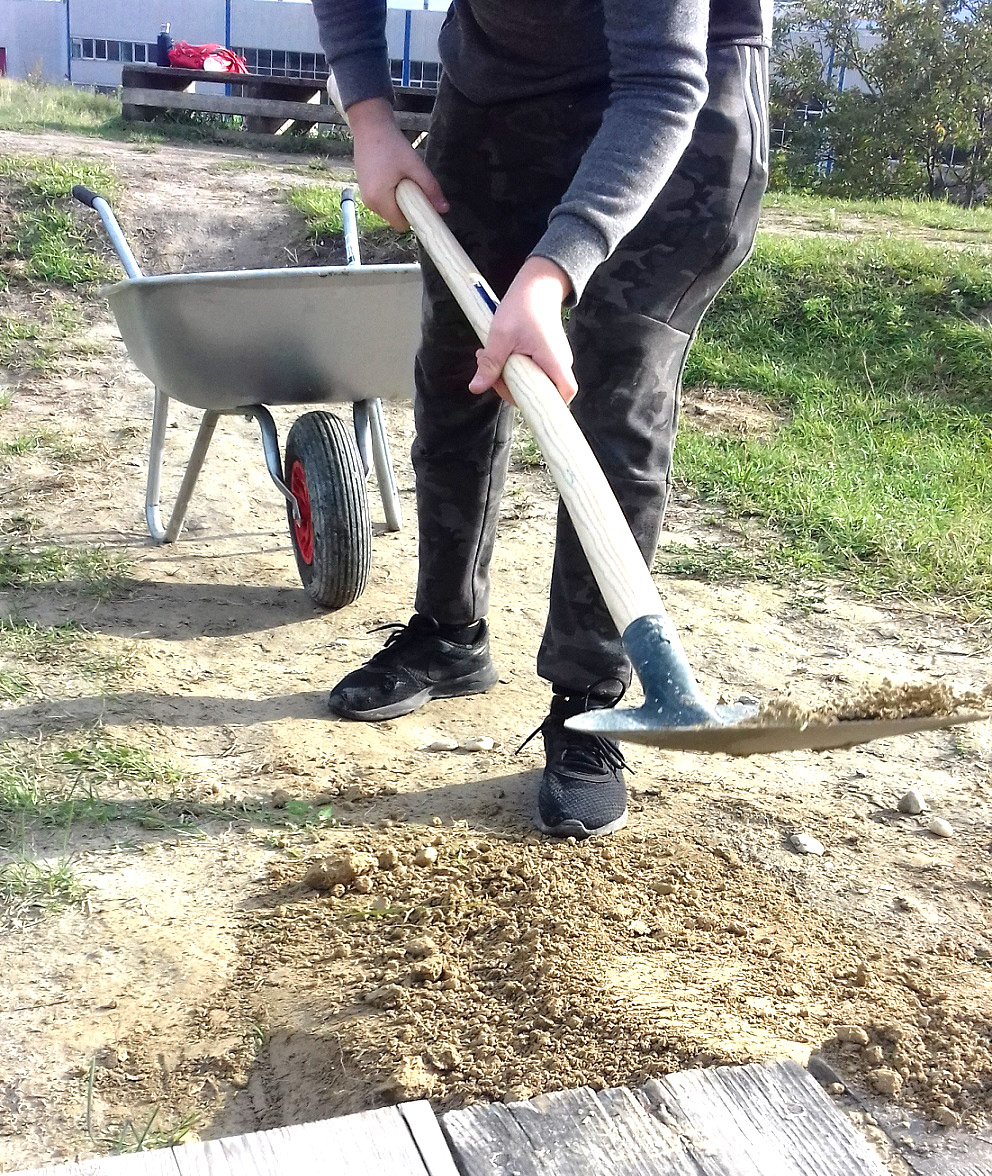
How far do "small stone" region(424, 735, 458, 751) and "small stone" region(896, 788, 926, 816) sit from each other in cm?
87

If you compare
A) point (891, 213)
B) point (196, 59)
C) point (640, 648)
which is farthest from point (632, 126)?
point (196, 59)

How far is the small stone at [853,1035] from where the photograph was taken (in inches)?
59.3

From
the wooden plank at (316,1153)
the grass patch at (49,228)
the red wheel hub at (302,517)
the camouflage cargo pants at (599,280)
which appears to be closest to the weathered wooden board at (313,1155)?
the wooden plank at (316,1153)

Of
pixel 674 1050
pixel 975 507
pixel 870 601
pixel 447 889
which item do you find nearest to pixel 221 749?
pixel 447 889

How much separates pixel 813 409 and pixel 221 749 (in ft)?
10.2

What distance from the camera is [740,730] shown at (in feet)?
4.43

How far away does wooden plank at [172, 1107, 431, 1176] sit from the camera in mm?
1178

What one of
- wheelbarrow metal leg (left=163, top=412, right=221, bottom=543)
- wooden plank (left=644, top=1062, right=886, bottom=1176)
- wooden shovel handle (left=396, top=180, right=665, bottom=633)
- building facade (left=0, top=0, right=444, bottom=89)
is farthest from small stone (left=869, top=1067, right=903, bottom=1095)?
building facade (left=0, top=0, right=444, bottom=89)

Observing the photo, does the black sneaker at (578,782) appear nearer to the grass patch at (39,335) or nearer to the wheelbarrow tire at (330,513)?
the wheelbarrow tire at (330,513)

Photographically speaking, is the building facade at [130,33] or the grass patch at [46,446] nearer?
the grass patch at [46,446]

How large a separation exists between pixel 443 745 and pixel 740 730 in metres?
1.20

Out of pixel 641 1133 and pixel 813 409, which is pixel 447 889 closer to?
pixel 641 1133

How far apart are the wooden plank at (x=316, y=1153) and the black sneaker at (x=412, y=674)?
1.34 metres

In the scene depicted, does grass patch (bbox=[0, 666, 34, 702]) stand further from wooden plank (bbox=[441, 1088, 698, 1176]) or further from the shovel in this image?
wooden plank (bbox=[441, 1088, 698, 1176])
